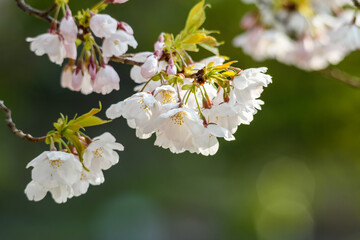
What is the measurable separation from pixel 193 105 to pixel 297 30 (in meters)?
1.54

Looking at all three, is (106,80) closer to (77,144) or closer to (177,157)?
(77,144)

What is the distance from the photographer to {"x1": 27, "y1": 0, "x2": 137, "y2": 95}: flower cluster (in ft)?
4.12

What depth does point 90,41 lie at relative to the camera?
1.30 meters

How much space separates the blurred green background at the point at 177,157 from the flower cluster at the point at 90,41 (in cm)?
598

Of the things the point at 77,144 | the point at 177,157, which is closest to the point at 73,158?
the point at 77,144

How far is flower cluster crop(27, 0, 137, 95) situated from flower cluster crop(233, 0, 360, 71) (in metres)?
1.15

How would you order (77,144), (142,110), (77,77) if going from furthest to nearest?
(77,77)
(77,144)
(142,110)

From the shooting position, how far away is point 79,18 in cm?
131

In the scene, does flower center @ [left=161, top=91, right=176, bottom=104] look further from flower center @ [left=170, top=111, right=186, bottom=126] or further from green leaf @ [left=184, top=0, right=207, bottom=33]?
green leaf @ [left=184, top=0, right=207, bottom=33]

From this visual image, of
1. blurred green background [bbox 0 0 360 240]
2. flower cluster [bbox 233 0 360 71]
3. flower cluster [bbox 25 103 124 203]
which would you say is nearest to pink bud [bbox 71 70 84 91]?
flower cluster [bbox 25 103 124 203]

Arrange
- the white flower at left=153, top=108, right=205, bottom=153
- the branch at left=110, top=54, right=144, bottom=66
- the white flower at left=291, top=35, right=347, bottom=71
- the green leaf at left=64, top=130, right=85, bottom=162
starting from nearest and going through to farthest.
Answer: the white flower at left=153, top=108, right=205, bottom=153, the green leaf at left=64, top=130, right=85, bottom=162, the branch at left=110, top=54, right=144, bottom=66, the white flower at left=291, top=35, right=347, bottom=71

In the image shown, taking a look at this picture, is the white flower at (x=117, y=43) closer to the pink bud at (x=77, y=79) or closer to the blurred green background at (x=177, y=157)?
the pink bud at (x=77, y=79)

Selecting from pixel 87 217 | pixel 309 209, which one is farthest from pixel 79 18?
pixel 309 209

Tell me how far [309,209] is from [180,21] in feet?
19.8
